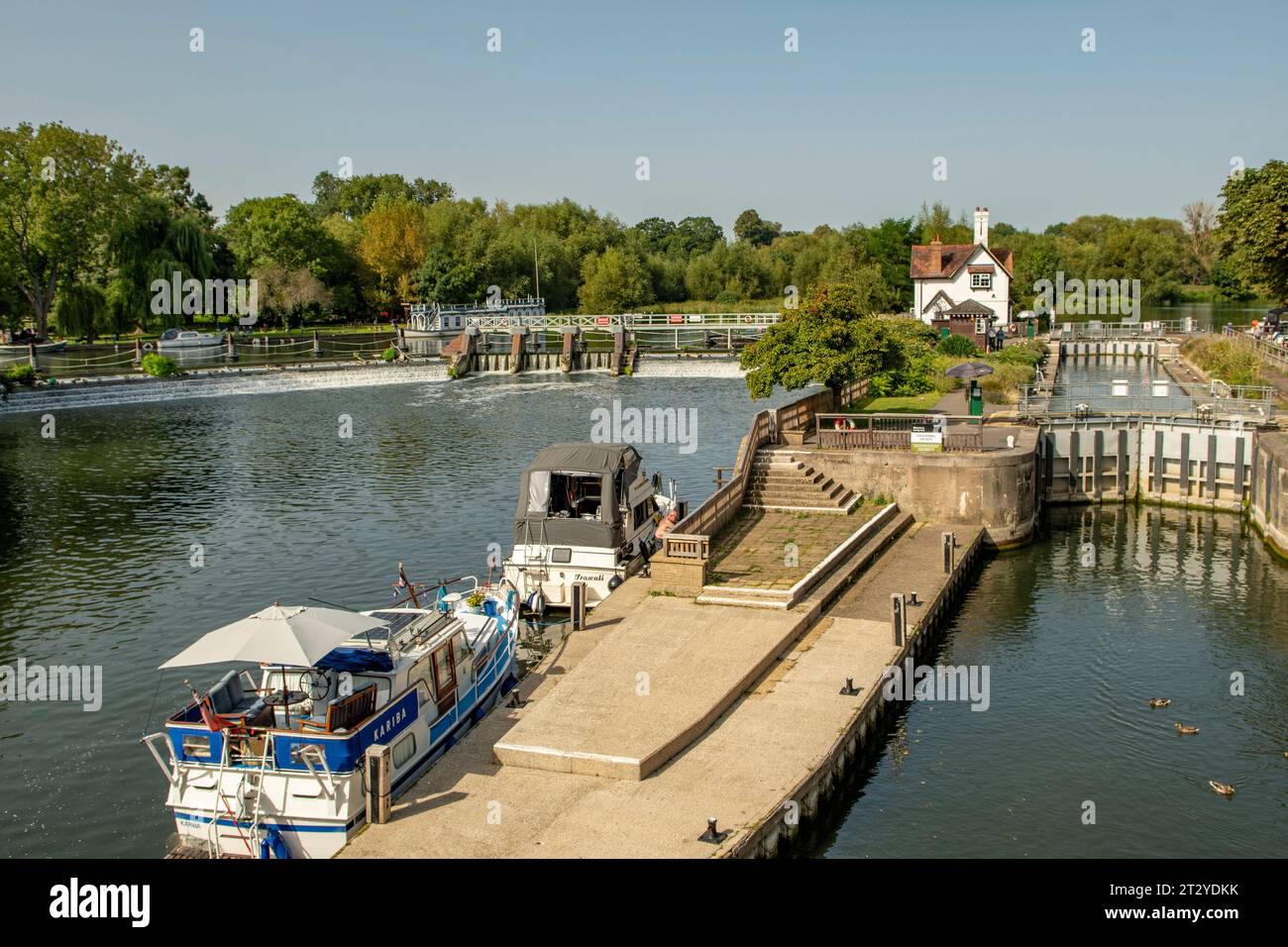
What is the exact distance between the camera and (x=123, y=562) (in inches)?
1629

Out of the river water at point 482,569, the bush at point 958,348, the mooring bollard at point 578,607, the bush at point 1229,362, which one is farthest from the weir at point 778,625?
the bush at point 958,348

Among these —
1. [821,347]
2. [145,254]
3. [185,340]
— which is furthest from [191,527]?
[145,254]

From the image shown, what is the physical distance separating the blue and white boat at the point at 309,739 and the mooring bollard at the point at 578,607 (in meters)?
5.98

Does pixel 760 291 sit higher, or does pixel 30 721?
pixel 760 291

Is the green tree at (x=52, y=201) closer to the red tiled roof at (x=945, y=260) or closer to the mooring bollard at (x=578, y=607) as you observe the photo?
the red tiled roof at (x=945, y=260)

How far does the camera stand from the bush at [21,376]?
8164 centimetres

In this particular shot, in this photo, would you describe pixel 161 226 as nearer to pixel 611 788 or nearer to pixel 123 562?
pixel 123 562

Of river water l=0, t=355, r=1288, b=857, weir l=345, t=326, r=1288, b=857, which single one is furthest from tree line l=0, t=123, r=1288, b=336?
river water l=0, t=355, r=1288, b=857

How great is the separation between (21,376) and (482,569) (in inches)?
2340

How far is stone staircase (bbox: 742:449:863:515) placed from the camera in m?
40.9

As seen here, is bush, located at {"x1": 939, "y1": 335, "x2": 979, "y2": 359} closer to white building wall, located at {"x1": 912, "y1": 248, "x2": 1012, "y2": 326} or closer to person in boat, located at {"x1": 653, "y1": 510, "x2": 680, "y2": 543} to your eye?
white building wall, located at {"x1": 912, "y1": 248, "x2": 1012, "y2": 326}

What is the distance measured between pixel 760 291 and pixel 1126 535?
11393 cm
